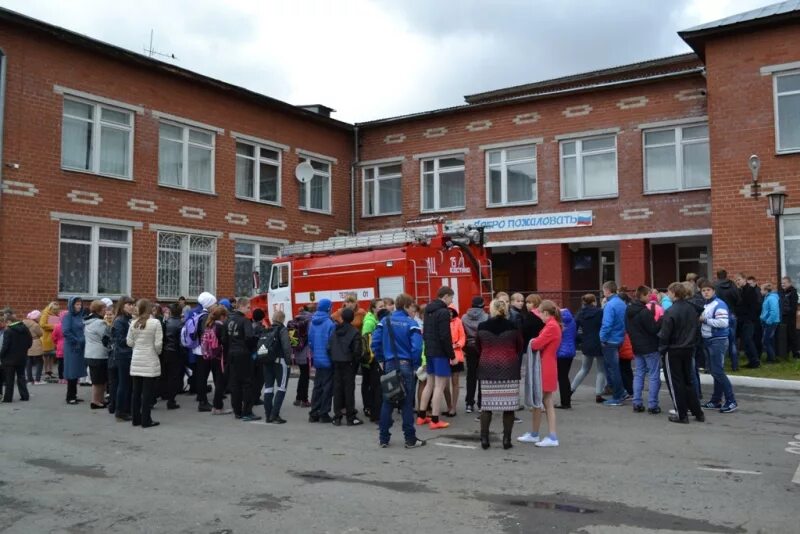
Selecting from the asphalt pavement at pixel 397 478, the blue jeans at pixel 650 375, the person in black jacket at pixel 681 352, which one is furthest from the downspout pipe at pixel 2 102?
the person in black jacket at pixel 681 352

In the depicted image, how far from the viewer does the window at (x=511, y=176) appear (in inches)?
959

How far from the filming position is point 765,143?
18.1m

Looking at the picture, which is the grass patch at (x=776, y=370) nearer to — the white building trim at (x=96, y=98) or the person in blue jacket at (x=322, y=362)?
the person in blue jacket at (x=322, y=362)

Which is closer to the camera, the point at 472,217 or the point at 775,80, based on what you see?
the point at 775,80

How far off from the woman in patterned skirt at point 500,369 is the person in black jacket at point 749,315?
8123 millimetres

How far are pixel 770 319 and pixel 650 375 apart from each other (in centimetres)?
561

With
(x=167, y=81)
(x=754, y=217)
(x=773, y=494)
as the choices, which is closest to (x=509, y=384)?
(x=773, y=494)

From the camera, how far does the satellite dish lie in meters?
25.6

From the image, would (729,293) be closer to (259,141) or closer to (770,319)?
(770,319)

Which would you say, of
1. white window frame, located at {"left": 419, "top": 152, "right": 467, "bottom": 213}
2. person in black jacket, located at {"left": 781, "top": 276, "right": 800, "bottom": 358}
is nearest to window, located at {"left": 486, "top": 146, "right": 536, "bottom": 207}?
white window frame, located at {"left": 419, "top": 152, "right": 467, "bottom": 213}

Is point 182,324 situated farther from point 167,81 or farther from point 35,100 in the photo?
point 167,81

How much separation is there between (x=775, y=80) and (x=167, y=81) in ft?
53.4

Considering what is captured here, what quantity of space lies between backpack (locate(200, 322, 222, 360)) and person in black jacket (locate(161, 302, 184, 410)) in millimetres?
764

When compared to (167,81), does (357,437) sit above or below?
below
